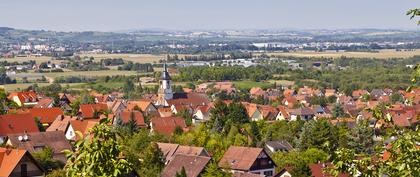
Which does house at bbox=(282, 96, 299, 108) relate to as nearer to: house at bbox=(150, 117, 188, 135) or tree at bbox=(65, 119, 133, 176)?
house at bbox=(150, 117, 188, 135)

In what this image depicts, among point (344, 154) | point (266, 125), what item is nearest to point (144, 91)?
point (266, 125)

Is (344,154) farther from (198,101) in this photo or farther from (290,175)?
(198,101)

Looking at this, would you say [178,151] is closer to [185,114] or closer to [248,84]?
[185,114]

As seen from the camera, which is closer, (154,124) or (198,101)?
(154,124)

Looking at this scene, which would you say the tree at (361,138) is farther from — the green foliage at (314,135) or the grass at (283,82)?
the grass at (283,82)

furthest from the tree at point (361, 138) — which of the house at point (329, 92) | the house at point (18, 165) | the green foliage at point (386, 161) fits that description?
the house at point (329, 92)
